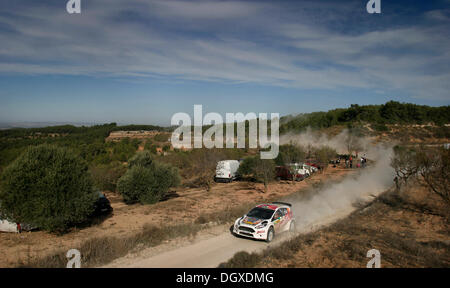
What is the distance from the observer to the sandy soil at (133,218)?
1064 cm

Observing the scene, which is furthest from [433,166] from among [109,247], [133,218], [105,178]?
[105,178]

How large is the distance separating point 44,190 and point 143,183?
301 inches

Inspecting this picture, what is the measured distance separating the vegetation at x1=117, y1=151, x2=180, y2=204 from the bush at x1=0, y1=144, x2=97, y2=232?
6.03 m

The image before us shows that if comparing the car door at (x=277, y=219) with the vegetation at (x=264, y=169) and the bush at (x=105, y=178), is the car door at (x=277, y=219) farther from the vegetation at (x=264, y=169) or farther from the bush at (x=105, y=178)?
the bush at (x=105, y=178)

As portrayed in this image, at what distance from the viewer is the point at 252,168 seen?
28453 millimetres

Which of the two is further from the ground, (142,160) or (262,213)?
(142,160)

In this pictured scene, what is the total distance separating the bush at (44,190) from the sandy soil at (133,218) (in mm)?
842

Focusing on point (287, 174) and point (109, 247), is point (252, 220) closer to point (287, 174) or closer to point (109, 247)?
point (109, 247)

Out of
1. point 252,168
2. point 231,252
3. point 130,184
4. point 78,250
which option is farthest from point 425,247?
point 252,168

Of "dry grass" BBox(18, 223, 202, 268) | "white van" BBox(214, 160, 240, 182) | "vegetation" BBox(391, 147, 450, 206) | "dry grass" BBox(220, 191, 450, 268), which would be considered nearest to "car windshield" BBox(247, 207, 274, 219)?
"dry grass" BBox(220, 191, 450, 268)

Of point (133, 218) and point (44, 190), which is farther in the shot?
point (133, 218)

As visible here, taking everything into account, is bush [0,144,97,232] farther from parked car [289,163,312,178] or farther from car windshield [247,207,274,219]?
parked car [289,163,312,178]

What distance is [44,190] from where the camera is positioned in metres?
12.2
